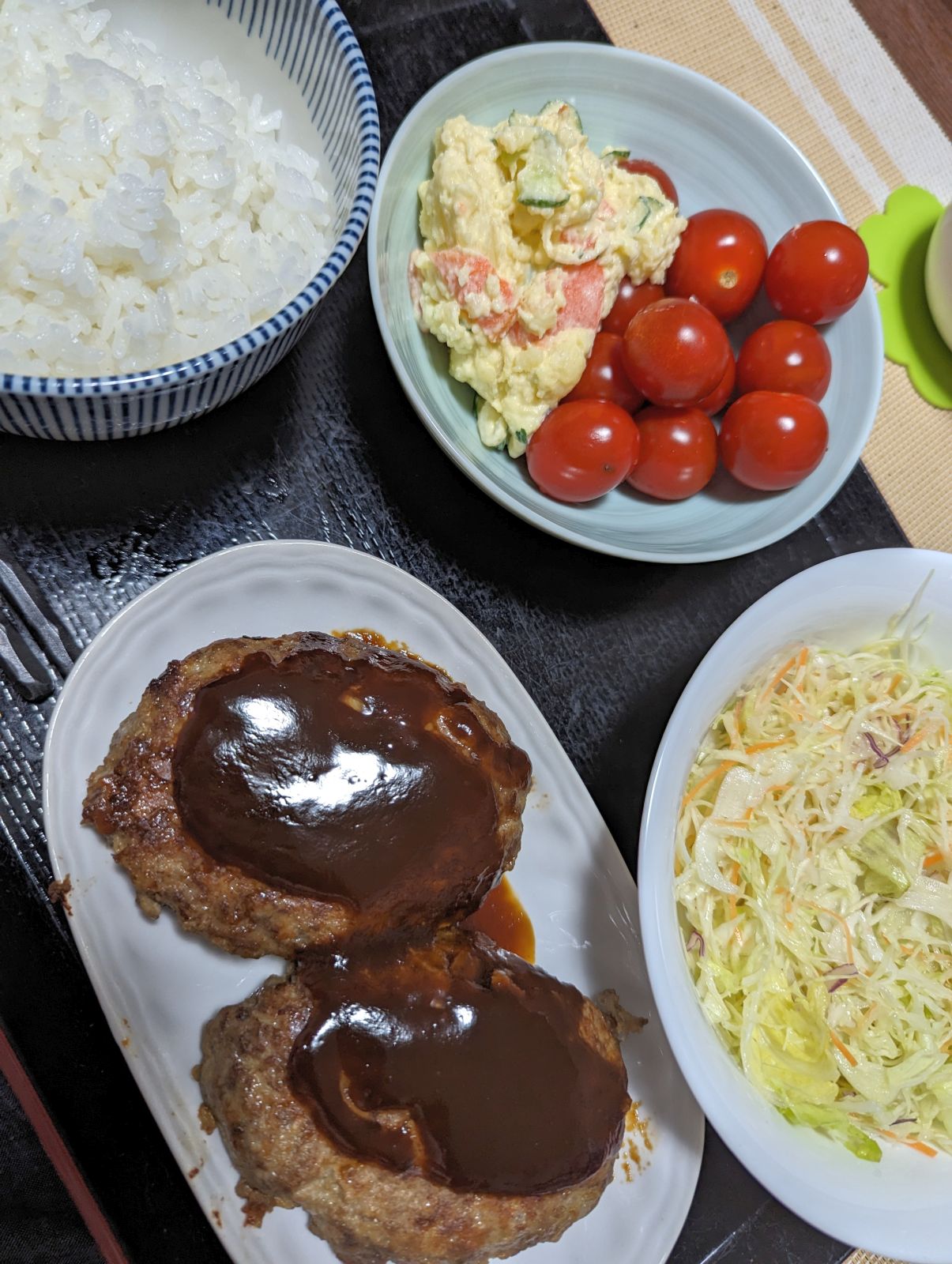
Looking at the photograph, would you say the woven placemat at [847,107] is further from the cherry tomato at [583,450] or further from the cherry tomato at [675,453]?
the cherry tomato at [583,450]

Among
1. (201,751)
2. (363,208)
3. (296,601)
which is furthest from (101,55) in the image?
(201,751)

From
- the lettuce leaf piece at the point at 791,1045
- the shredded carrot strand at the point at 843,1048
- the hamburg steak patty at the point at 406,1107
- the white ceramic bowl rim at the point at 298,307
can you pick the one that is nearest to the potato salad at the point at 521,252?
the white ceramic bowl rim at the point at 298,307

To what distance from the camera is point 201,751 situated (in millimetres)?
1851

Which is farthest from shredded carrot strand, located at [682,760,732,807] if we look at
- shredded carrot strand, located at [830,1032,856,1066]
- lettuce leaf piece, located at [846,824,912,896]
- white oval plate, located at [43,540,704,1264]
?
shredded carrot strand, located at [830,1032,856,1066]

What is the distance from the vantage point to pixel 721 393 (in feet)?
8.05

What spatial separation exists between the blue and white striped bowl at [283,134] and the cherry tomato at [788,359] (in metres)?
1.04

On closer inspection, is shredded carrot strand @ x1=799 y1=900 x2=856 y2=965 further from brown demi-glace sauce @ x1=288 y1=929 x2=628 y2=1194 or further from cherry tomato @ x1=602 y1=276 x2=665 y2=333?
cherry tomato @ x1=602 y1=276 x2=665 y2=333

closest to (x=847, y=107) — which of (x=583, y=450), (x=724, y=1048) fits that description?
(x=583, y=450)

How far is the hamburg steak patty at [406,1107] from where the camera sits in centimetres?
178

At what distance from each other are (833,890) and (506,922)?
2.40 feet

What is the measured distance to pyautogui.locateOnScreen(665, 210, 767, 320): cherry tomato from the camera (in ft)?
7.89

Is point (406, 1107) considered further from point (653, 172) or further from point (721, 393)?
point (653, 172)

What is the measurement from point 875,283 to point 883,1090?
6.92 ft

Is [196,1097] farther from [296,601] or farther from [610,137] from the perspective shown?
[610,137]
